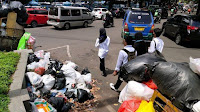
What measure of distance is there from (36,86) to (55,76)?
72cm

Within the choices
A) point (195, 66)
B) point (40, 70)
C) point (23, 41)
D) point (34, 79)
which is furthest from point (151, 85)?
point (23, 41)

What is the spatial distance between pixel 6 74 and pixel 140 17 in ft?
23.4

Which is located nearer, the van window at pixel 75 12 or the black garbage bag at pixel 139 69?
the black garbage bag at pixel 139 69

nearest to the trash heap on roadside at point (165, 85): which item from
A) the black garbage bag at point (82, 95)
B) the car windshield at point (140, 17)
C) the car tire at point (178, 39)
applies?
the black garbage bag at point (82, 95)

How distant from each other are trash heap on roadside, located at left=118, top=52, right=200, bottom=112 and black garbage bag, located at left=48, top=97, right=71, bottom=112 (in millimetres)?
1428

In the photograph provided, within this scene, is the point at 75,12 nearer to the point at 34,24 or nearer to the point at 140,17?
the point at 34,24

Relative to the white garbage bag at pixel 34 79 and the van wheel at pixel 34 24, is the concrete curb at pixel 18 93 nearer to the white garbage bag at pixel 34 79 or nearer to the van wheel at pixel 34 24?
the white garbage bag at pixel 34 79

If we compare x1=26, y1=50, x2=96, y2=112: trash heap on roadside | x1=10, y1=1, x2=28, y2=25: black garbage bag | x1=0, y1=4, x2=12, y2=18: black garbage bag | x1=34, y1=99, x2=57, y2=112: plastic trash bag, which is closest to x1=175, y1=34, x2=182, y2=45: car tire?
x1=26, y1=50, x2=96, y2=112: trash heap on roadside

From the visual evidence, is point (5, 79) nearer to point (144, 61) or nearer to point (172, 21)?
point (144, 61)

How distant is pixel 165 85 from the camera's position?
7.38 ft

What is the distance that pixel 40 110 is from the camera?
3.06 metres

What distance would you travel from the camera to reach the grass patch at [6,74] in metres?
2.68

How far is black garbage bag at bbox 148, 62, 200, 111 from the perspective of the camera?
1977mm

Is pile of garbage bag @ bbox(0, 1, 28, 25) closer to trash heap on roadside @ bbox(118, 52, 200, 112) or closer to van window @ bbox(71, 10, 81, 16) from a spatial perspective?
trash heap on roadside @ bbox(118, 52, 200, 112)
